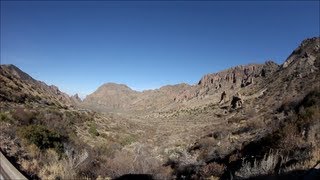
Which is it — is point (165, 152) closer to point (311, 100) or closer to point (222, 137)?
point (222, 137)

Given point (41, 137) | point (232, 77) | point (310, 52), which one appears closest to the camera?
point (41, 137)

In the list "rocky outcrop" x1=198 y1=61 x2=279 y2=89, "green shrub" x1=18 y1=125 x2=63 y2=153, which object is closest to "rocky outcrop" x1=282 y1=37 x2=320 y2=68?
"green shrub" x1=18 y1=125 x2=63 y2=153

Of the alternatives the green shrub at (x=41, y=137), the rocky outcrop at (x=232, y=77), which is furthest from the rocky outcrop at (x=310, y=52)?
the rocky outcrop at (x=232, y=77)

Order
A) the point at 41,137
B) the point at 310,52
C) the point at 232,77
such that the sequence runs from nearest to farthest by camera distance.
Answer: the point at 41,137
the point at 310,52
the point at 232,77

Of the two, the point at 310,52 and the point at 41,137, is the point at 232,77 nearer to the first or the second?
the point at 310,52

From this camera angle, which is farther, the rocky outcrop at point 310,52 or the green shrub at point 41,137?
the rocky outcrop at point 310,52

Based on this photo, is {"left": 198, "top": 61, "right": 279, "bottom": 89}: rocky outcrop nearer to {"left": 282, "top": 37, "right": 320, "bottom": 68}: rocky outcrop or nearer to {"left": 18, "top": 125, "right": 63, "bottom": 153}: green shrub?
{"left": 282, "top": 37, "right": 320, "bottom": 68}: rocky outcrop

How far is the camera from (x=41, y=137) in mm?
14570

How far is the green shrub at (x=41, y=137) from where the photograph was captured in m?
13.9

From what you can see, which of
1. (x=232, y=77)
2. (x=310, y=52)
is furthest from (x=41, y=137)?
(x=232, y=77)

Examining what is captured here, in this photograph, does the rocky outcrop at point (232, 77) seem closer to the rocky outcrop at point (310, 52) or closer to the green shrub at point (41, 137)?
the rocky outcrop at point (310, 52)

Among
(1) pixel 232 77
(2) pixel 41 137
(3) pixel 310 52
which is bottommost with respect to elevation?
(2) pixel 41 137

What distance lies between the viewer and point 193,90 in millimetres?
175375

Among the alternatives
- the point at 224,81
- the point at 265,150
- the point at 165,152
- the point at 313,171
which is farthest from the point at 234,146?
Result: the point at 224,81
